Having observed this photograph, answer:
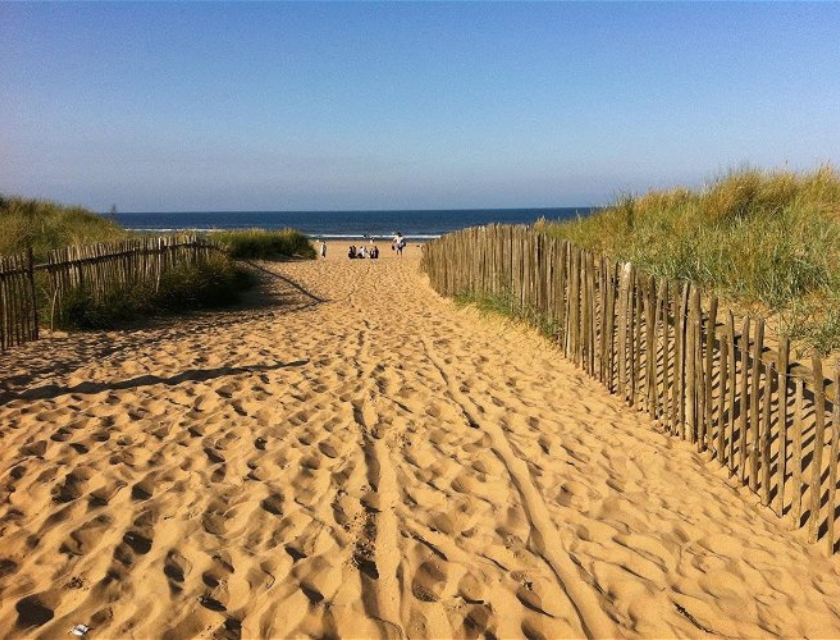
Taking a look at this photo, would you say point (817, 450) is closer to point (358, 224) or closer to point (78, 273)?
point (78, 273)

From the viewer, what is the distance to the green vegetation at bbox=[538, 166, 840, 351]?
6352mm

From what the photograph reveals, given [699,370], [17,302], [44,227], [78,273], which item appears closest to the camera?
[699,370]

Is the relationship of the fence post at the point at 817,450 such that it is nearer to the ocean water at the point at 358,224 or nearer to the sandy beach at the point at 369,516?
the sandy beach at the point at 369,516

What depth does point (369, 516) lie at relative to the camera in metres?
3.60

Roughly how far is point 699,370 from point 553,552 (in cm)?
200

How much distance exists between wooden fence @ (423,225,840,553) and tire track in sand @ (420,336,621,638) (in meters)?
1.36

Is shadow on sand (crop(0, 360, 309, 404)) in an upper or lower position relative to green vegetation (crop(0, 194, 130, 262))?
lower

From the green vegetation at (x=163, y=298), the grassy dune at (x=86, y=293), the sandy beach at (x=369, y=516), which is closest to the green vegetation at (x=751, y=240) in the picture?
the sandy beach at (x=369, y=516)

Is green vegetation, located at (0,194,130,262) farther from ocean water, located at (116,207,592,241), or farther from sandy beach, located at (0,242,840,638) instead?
ocean water, located at (116,207,592,241)

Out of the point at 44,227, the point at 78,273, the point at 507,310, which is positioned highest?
the point at 44,227

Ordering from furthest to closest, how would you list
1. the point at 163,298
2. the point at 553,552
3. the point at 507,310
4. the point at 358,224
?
the point at 358,224, the point at 163,298, the point at 507,310, the point at 553,552

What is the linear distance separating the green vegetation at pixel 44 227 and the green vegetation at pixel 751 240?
9.17 m

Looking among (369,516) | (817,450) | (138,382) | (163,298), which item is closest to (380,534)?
(369,516)

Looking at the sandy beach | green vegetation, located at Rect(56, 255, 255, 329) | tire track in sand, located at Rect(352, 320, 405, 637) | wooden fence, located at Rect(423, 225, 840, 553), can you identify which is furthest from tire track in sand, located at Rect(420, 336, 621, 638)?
green vegetation, located at Rect(56, 255, 255, 329)
